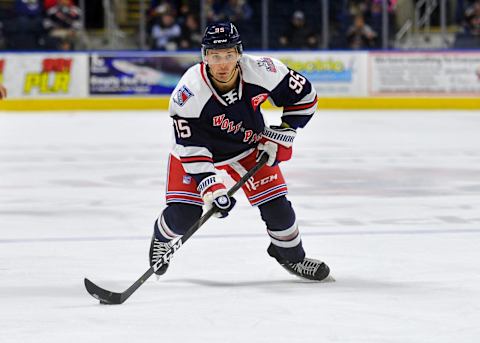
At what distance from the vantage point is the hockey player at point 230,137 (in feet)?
12.2

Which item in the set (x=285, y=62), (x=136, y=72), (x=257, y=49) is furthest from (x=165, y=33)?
(x=285, y=62)

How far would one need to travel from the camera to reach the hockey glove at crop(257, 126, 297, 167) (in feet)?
13.0

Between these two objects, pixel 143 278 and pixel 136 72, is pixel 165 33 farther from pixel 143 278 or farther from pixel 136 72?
pixel 143 278

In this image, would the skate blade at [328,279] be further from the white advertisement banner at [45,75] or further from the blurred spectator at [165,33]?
the blurred spectator at [165,33]

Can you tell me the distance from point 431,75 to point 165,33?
12.6ft

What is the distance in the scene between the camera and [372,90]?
14688 millimetres

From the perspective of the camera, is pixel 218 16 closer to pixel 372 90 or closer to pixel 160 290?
pixel 372 90

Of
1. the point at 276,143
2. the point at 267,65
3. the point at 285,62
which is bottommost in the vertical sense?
the point at 285,62

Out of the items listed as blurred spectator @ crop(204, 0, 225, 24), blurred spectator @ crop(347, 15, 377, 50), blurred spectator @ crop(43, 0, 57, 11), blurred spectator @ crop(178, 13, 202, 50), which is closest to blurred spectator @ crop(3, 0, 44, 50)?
blurred spectator @ crop(43, 0, 57, 11)

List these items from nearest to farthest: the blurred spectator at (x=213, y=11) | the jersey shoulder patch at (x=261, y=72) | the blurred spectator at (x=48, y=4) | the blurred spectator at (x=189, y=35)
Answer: the jersey shoulder patch at (x=261, y=72), the blurred spectator at (x=189, y=35), the blurred spectator at (x=213, y=11), the blurred spectator at (x=48, y=4)

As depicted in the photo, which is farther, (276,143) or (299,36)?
(299,36)

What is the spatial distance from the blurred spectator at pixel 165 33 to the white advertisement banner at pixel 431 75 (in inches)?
116

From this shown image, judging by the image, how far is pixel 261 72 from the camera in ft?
12.7

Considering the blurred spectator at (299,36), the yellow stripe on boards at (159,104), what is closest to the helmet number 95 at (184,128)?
the yellow stripe on boards at (159,104)
